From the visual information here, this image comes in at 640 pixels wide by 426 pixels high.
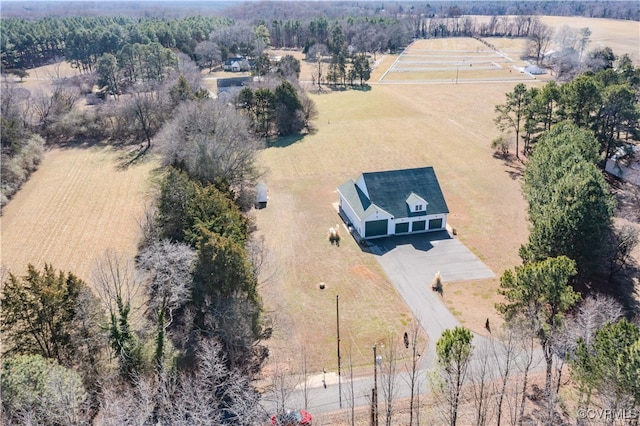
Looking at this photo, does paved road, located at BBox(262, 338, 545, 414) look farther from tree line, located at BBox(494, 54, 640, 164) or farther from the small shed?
tree line, located at BBox(494, 54, 640, 164)

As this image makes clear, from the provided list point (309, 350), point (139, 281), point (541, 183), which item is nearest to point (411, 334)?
point (309, 350)

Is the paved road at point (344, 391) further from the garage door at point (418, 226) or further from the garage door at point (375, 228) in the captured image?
the garage door at point (418, 226)

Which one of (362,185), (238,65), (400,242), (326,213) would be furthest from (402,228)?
(238,65)

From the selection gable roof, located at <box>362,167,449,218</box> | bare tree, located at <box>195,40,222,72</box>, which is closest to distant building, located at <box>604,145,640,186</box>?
gable roof, located at <box>362,167,449,218</box>

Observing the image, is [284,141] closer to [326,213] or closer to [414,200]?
[326,213]

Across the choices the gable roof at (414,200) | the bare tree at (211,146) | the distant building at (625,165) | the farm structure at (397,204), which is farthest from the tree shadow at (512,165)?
the bare tree at (211,146)
